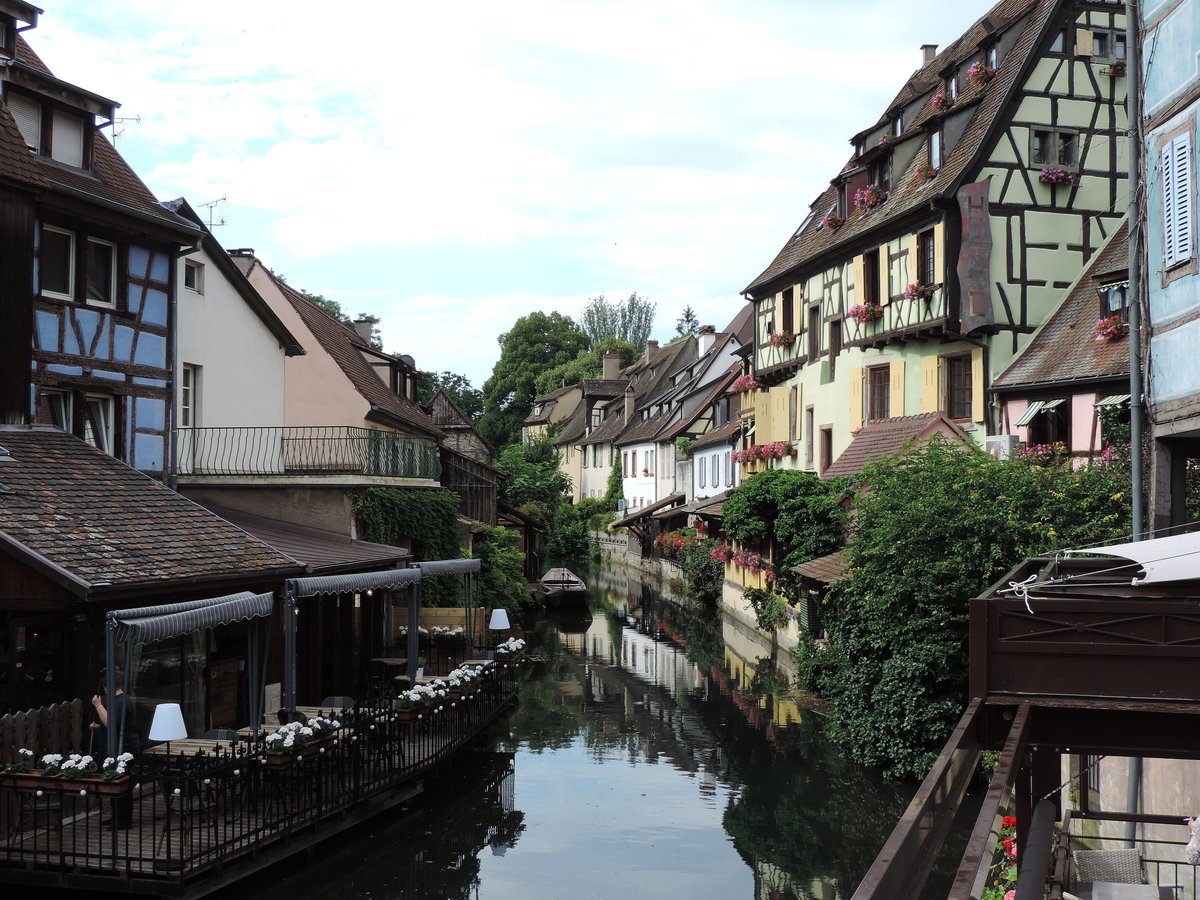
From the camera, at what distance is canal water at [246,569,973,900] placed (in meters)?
13.1

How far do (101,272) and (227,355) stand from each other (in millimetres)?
4499

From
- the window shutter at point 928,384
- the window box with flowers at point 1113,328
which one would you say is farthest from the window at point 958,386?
the window box with flowers at point 1113,328

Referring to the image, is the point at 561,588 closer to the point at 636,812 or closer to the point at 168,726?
the point at 636,812

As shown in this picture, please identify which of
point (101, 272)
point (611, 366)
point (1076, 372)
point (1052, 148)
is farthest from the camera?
point (611, 366)

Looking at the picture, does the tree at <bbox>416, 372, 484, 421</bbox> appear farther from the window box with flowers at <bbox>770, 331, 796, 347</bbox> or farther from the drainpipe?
the drainpipe

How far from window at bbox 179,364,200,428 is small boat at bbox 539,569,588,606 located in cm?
2157

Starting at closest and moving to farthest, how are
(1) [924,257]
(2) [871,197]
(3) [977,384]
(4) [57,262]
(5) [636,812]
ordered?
(5) [636,812] → (4) [57,262] → (3) [977,384] → (1) [924,257] → (2) [871,197]

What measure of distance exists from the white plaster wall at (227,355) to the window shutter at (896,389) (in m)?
12.9

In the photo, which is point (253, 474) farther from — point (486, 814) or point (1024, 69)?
point (1024, 69)

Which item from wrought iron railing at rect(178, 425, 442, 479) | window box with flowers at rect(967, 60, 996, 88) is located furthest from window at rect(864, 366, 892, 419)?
wrought iron railing at rect(178, 425, 442, 479)

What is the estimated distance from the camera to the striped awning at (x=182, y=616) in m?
11.2

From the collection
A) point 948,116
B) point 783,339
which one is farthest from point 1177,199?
point 783,339

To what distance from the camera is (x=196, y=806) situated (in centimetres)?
1179

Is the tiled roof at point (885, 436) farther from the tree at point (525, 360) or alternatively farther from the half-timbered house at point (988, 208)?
the tree at point (525, 360)
